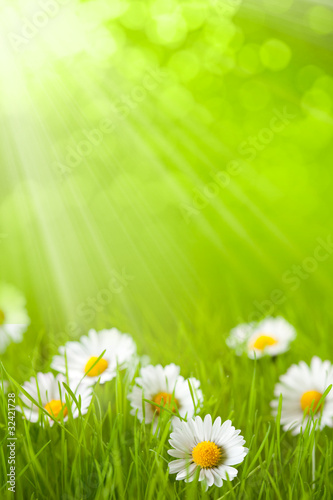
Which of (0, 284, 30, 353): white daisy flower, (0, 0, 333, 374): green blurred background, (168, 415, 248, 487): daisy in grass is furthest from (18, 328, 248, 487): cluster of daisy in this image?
(0, 0, 333, 374): green blurred background

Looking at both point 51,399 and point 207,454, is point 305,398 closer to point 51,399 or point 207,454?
point 207,454

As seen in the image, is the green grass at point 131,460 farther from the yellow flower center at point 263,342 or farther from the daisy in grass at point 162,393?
the yellow flower center at point 263,342

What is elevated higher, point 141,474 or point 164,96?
point 164,96

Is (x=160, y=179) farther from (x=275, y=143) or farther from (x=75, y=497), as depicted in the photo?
(x=75, y=497)

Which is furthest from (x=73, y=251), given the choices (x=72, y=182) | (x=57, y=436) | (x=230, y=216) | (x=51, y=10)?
(x=57, y=436)

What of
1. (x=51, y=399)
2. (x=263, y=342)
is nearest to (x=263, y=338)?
(x=263, y=342)

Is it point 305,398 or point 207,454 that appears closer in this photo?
point 207,454

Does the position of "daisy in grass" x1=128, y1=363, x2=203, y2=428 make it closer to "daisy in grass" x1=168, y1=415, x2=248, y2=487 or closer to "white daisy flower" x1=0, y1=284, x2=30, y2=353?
"daisy in grass" x1=168, y1=415, x2=248, y2=487
